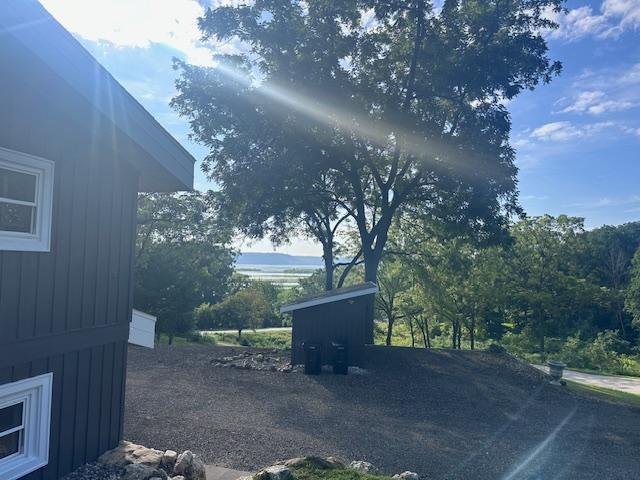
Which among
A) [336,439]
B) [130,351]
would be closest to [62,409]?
[336,439]

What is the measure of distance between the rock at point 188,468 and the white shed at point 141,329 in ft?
5.78

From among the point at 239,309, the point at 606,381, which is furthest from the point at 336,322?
the point at 239,309

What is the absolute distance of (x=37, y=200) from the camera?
3742 millimetres

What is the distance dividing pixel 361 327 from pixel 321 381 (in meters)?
1.89

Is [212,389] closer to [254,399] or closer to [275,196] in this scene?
[254,399]

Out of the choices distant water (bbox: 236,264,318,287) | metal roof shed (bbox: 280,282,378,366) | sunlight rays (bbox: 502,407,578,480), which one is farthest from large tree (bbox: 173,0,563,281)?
distant water (bbox: 236,264,318,287)

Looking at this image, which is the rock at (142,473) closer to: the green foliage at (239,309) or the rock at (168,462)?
the rock at (168,462)

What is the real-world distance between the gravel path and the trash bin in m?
0.32

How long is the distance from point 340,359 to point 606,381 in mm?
10476

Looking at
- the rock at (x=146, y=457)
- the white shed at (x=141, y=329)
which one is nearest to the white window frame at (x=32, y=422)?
the rock at (x=146, y=457)

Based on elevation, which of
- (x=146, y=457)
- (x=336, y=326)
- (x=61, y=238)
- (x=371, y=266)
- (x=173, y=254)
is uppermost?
(x=173, y=254)

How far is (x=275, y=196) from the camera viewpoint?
13.9m

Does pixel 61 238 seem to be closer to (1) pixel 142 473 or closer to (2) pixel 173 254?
(1) pixel 142 473

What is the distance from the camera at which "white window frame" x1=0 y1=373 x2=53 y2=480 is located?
355 centimetres
